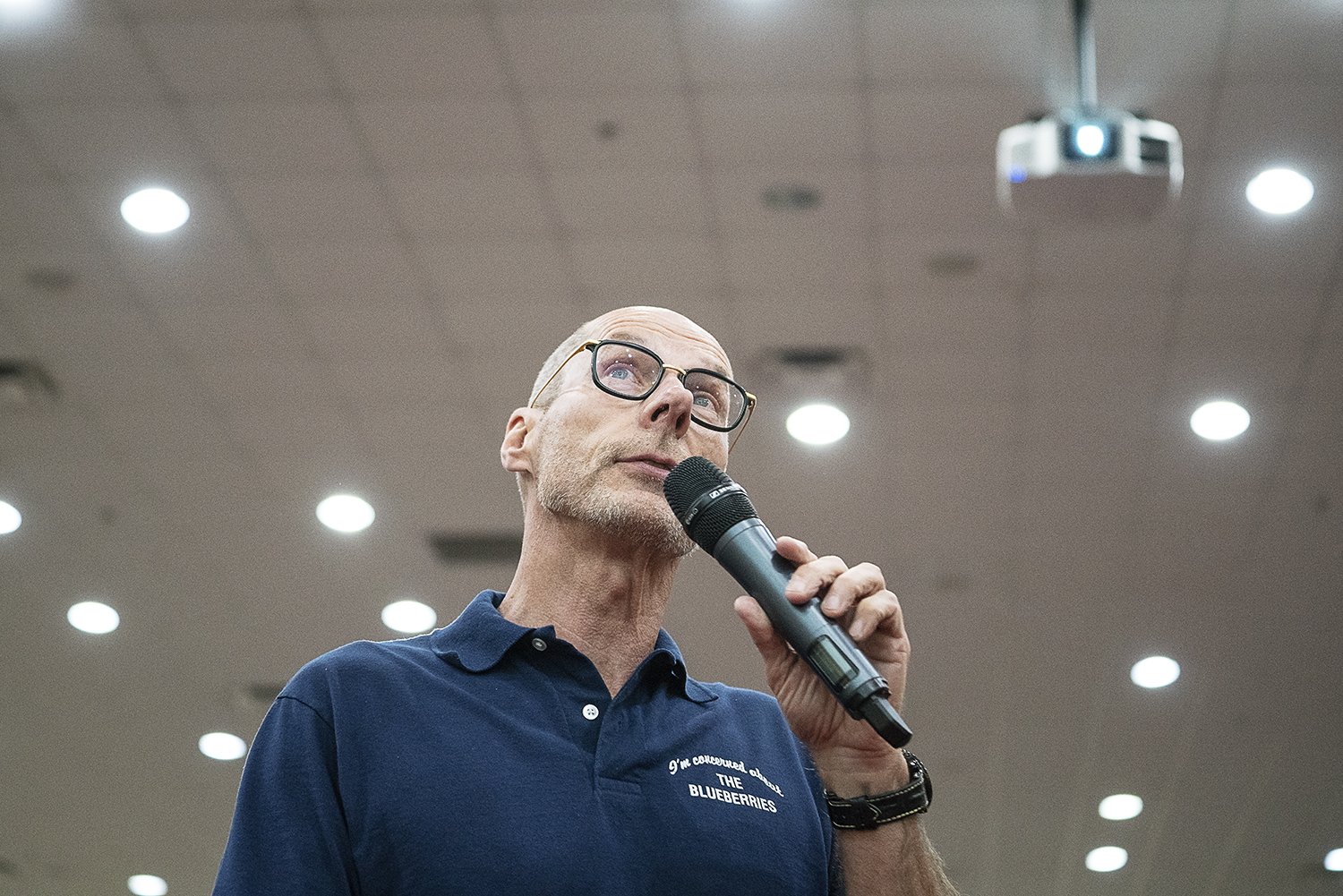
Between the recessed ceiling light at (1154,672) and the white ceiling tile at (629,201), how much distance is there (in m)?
5.05

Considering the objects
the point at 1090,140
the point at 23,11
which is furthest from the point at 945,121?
the point at 23,11

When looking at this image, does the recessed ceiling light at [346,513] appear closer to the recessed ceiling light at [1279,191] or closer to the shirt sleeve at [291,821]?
the recessed ceiling light at [1279,191]

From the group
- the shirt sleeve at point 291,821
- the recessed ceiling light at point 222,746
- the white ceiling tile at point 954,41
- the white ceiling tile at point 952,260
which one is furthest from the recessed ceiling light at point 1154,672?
the shirt sleeve at point 291,821

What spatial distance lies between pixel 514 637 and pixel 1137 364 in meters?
5.10

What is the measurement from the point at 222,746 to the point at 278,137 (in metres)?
6.50

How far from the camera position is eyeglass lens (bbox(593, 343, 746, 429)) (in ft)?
5.98

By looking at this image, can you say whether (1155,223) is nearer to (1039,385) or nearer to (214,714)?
(1039,385)

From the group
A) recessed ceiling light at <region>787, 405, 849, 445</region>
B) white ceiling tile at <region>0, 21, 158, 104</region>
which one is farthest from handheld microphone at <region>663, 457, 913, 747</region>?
recessed ceiling light at <region>787, 405, 849, 445</region>

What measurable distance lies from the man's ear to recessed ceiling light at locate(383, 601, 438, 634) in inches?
263

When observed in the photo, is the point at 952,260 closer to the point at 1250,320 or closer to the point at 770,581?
the point at 1250,320

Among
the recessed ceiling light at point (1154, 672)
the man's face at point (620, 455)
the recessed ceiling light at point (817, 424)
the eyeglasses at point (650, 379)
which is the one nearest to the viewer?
the man's face at point (620, 455)

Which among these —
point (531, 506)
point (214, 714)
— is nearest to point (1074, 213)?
point (531, 506)

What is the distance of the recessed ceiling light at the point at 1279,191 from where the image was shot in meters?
5.13

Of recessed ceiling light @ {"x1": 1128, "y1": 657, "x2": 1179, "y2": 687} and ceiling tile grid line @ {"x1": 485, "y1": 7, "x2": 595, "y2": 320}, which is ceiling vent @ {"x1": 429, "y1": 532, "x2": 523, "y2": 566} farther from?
recessed ceiling light @ {"x1": 1128, "y1": 657, "x2": 1179, "y2": 687}
